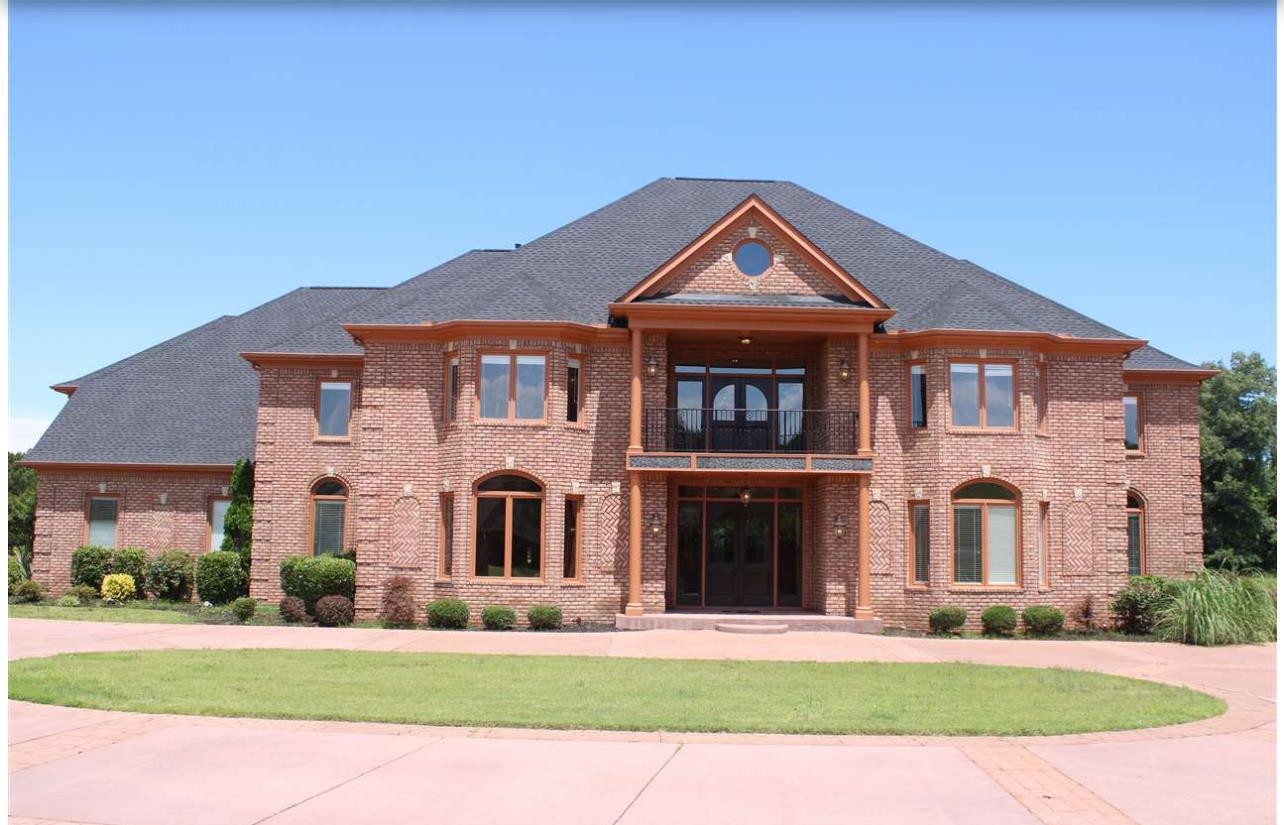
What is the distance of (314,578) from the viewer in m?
22.6

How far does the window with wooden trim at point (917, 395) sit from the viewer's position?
23.0 m

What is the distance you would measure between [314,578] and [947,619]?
1263cm

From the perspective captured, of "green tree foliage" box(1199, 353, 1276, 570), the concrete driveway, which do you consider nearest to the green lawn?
the concrete driveway

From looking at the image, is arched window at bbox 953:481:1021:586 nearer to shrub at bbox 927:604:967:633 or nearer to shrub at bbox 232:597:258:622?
shrub at bbox 927:604:967:633

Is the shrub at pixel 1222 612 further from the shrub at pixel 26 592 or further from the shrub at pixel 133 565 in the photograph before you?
the shrub at pixel 26 592

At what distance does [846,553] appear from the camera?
22875 millimetres

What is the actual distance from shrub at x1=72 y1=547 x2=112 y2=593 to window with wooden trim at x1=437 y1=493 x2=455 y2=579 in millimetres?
10219

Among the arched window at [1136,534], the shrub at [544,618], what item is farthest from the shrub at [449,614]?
the arched window at [1136,534]

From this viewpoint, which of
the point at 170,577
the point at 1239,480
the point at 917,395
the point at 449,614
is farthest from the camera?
the point at 1239,480

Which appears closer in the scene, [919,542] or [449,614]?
[449,614]

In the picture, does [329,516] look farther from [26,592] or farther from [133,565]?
[26,592]

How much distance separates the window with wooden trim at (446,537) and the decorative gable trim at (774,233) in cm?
545

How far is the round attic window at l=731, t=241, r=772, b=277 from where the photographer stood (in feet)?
75.6

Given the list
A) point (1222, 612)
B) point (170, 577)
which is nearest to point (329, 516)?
point (170, 577)
